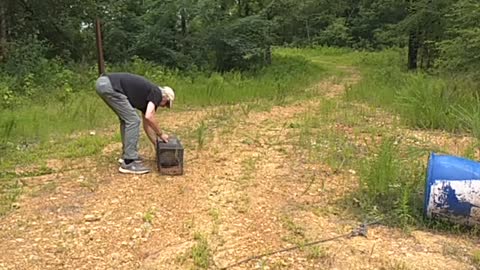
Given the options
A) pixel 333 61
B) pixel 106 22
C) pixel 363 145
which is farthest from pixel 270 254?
pixel 333 61

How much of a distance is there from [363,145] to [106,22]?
369 inches

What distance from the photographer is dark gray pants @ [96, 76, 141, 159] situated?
215 inches

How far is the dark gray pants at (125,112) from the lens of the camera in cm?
547

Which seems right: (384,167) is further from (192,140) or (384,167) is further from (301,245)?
(192,140)

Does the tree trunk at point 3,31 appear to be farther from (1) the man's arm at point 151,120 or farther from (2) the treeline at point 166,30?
(1) the man's arm at point 151,120

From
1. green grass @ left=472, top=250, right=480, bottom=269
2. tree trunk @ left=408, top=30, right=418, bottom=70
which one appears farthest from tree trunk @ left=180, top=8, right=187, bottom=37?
green grass @ left=472, top=250, right=480, bottom=269

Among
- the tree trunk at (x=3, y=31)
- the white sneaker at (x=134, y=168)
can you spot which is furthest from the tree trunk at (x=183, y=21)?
the white sneaker at (x=134, y=168)

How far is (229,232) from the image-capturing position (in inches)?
161

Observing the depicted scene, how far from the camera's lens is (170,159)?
213 inches

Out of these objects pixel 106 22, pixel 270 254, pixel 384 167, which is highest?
pixel 106 22

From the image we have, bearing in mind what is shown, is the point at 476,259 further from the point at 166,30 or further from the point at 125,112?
the point at 166,30

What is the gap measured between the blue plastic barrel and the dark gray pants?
2807 mm

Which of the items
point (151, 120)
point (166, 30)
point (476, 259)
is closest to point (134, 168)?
point (151, 120)

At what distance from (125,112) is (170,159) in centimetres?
65
